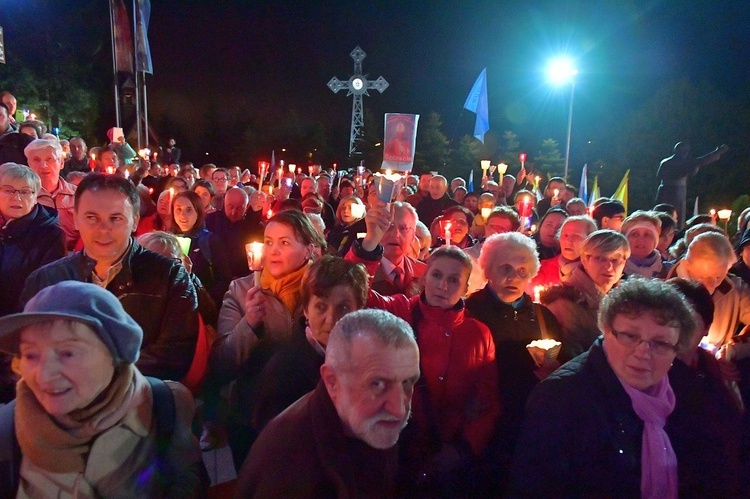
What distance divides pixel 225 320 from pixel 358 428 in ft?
5.42

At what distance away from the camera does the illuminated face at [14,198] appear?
3643 millimetres

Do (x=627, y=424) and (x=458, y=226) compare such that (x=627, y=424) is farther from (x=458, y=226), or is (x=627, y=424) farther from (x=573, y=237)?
(x=458, y=226)

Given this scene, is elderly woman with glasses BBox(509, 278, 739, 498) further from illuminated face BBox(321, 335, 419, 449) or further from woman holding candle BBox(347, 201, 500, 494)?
illuminated face BBox(321, 335, 419, 449)

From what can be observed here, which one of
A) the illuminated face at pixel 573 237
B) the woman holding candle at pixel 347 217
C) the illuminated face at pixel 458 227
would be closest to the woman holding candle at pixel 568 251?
the illuminated face at pixel 573 237

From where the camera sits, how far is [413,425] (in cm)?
259

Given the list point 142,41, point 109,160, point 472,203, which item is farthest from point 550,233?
point 142,41

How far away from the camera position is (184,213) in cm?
504

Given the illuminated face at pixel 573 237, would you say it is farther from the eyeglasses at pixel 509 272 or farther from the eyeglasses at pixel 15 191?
the eyeglasses at pixel 15 191

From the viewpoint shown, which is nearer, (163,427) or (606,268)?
(163,427)

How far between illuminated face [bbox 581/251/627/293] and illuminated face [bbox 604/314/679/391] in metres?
1.31

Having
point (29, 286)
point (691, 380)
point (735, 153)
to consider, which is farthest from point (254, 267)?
point (735, 153)

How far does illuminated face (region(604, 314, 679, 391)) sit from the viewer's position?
233 cm

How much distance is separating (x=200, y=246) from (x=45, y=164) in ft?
5.34

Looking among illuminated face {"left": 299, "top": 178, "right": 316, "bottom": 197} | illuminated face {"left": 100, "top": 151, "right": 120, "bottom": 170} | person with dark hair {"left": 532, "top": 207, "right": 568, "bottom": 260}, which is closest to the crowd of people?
person with dark hair {"left": 532, "top": 207, "right": 568, "bottom": 260}
